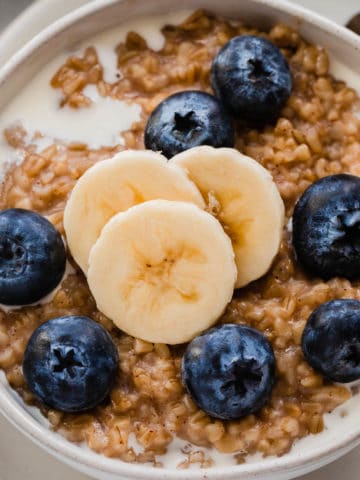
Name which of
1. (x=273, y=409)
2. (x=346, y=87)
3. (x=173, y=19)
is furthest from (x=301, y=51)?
(x=273, y=409)

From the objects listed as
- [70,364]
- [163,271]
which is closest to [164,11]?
[163,271]

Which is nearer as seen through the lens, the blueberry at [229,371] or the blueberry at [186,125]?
the blueberry at [229,371]

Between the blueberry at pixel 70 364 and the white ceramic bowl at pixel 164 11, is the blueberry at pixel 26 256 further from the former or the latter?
the white ceramic bowl at pixel 164 11

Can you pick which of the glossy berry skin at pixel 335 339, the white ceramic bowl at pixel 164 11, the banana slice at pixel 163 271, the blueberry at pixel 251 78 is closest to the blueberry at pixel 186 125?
the blueberry at pixel 251 78

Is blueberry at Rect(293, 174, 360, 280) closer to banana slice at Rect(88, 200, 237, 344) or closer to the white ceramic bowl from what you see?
banana slice at Rect(88, 200, 237, 344)

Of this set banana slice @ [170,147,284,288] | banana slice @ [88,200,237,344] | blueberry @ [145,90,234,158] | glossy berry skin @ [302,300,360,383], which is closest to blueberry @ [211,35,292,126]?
blueberry @ [145,90,234,158]

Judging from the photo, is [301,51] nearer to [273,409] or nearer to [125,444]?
[273,409]
